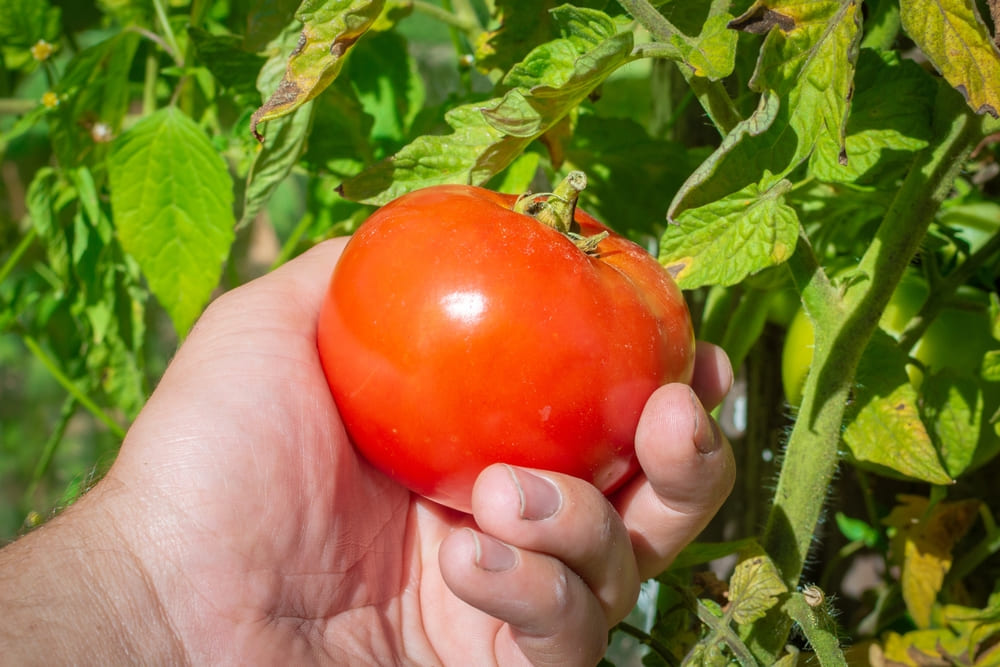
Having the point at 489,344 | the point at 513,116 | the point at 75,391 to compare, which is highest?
the point at 513,116

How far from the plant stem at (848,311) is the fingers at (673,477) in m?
0.07

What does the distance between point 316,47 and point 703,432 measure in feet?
1.10

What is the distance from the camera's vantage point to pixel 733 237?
58 centimetres

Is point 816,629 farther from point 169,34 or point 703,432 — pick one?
point 169,34

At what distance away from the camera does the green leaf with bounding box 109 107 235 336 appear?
0.88m

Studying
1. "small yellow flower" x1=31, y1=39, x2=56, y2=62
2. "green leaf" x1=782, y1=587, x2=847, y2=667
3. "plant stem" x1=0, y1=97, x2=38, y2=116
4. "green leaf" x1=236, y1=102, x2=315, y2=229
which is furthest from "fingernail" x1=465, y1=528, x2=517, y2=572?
"plant stem" x1=0, y1=97, x2=38, y2=116

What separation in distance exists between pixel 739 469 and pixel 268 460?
583 mm

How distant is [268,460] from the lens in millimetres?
681

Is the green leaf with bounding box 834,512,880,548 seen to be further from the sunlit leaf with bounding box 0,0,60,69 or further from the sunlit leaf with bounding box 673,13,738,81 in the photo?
the sunlit leaf with bounding box 0,0,60,69

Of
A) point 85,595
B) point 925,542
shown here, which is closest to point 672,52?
point 85,595

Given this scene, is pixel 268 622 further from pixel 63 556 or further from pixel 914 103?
pixel 914 103

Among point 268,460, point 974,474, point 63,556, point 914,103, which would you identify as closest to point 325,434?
point 268,460

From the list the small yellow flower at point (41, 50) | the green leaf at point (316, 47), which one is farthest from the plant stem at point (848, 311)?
the small yellow flower at point (41, 50)

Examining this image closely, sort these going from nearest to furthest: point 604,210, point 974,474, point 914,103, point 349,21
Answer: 1. point 349,21
2. point 914,103
3. point 604,210
4. point 974,474
